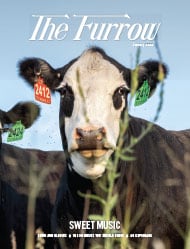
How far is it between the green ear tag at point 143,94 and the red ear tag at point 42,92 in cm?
108

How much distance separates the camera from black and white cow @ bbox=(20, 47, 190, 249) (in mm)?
6613

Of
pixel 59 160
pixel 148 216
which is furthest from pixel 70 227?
pixel 59 160

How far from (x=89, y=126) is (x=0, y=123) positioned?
143 inches

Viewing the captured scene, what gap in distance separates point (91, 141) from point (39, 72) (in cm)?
271

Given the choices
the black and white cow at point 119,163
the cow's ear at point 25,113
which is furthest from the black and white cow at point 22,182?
the black and white cow at point 119,163

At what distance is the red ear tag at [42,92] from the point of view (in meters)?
7.98

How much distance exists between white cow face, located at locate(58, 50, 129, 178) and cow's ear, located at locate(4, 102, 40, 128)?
2.72 meters

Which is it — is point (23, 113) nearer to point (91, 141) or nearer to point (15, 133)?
point (15, 133)

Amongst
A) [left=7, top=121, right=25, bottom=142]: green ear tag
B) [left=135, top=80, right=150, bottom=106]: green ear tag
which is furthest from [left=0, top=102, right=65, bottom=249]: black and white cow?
[left=135, top=80, right=150, bottom=106]: green ear tag

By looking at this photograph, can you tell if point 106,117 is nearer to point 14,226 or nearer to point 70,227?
point 70,227

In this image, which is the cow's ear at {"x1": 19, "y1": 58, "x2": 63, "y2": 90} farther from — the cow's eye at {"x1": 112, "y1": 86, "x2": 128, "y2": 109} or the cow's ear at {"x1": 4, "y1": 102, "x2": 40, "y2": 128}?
the cow's ear at {"x1": 4, "y1": 102, "x2": 40, "y2": 128}

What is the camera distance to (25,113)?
10539 millimetres

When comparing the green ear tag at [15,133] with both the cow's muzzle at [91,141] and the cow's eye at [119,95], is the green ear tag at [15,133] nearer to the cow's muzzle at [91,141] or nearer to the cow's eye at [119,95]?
the cow's eye at [119,95]

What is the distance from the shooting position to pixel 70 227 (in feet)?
23.1
